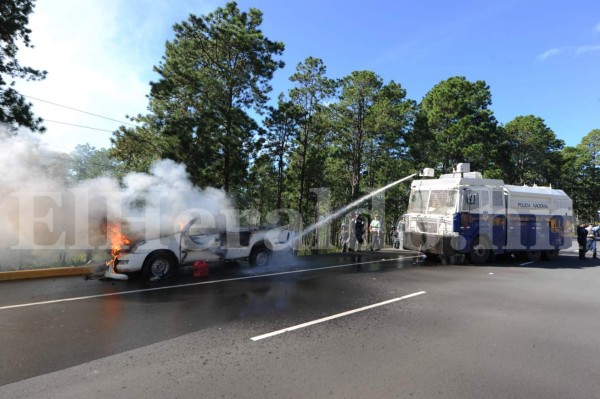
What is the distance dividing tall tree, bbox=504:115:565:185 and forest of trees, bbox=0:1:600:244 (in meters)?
0.16

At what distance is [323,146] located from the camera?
24.3 meters

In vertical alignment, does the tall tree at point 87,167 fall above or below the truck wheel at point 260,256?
above

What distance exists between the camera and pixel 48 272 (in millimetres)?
9383

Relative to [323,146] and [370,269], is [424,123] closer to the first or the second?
[323,146]

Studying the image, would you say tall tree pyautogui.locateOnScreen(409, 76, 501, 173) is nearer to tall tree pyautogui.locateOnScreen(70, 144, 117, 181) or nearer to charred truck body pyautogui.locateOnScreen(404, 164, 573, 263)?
charred truck body pyautogui.locateOnScreen(404, 164, 573, 263)

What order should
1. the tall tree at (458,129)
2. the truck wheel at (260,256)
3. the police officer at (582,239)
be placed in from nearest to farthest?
the truck wheel at (260,256)
the police officer at (582,239)
the tall tree at (458,129)

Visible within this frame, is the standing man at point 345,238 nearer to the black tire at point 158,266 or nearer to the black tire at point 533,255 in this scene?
the black tire at point 533,255

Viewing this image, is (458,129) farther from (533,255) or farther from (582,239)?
(533,255)

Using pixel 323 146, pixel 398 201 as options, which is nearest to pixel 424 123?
pixel 398 201

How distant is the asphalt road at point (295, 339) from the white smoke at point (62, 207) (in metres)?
1.54

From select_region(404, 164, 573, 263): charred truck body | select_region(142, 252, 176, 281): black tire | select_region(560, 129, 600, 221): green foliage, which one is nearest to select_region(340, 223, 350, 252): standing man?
select_region(404, 164, 573, 263): charred truck body

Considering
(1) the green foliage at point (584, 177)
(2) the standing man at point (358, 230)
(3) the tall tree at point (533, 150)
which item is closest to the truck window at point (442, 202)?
(2) the standing man at point (358, 230)

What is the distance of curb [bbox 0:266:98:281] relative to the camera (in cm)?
886

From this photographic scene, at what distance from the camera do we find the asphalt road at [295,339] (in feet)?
11.6
